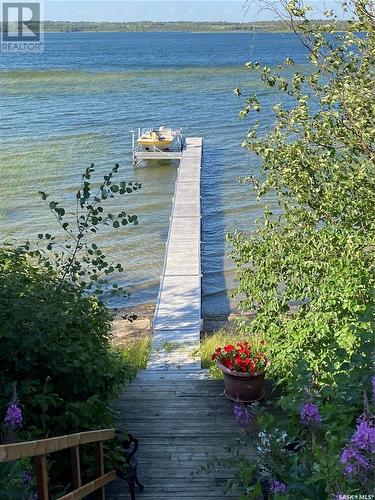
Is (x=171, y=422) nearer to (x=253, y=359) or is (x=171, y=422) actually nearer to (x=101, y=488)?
(x=253, y=359)

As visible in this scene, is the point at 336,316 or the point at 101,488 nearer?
the point at 101,488

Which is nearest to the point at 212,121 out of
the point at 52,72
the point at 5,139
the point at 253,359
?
the point at 5,139

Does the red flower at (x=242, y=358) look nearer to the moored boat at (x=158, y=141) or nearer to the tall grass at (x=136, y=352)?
the tall grass at (x=136, y=352)

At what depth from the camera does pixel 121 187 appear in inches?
209

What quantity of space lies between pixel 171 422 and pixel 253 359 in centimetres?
101

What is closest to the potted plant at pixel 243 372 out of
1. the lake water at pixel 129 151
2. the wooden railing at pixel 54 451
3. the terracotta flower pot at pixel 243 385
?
the terracotta flower pot at pixel 243 385

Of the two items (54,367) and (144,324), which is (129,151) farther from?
(54,367)

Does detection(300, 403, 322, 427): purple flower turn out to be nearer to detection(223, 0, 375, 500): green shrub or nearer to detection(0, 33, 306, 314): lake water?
detection(223, 0, 375, 500): green shrub

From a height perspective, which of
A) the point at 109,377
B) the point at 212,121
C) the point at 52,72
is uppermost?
the point at 109,377

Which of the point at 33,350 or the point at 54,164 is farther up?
the point at 33,350

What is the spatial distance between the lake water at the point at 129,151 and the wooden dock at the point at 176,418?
3.01 metres

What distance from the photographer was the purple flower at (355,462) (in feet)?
8.57

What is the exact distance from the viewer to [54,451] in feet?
10.6

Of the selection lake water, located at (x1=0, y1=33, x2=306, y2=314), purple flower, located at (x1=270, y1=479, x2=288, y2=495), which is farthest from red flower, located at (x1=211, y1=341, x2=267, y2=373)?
purple flower, located at (x1=270, y1=479, x2=288, y2=495)
